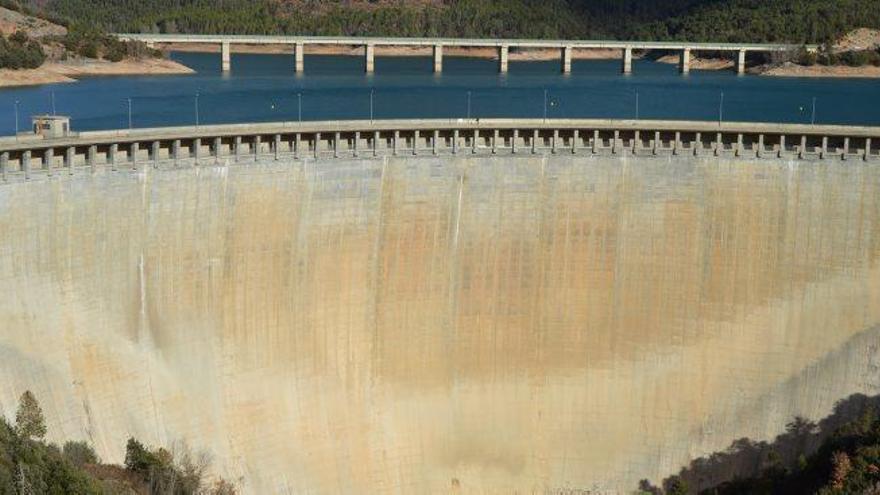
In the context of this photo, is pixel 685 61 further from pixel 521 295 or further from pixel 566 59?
pixel 521 295

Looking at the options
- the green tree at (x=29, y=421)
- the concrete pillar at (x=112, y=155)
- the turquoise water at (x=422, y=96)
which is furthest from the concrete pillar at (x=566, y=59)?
the green tree at (x=29, y=421)

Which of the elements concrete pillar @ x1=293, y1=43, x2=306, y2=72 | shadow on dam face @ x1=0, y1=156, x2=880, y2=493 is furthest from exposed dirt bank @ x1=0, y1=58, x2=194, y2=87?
shadow on dam face @ x1=0, y1=156, x2=880, y2=493

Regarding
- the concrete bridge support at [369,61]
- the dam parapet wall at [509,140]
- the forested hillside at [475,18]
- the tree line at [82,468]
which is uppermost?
the dam parapet wall at [509,140]

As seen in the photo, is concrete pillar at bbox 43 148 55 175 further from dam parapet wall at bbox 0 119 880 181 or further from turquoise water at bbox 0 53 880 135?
turquoise water at bbox 0 53 880 135

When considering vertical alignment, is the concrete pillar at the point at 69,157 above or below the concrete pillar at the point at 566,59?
above

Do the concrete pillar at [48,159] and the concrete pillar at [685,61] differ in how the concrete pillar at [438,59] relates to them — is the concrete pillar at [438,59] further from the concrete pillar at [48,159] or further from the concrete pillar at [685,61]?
the concrete pillar at [48,159]

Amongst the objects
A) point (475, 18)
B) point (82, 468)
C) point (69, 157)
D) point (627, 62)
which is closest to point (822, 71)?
point (627, 62)

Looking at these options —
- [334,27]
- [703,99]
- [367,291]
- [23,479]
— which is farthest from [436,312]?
[334,27]
